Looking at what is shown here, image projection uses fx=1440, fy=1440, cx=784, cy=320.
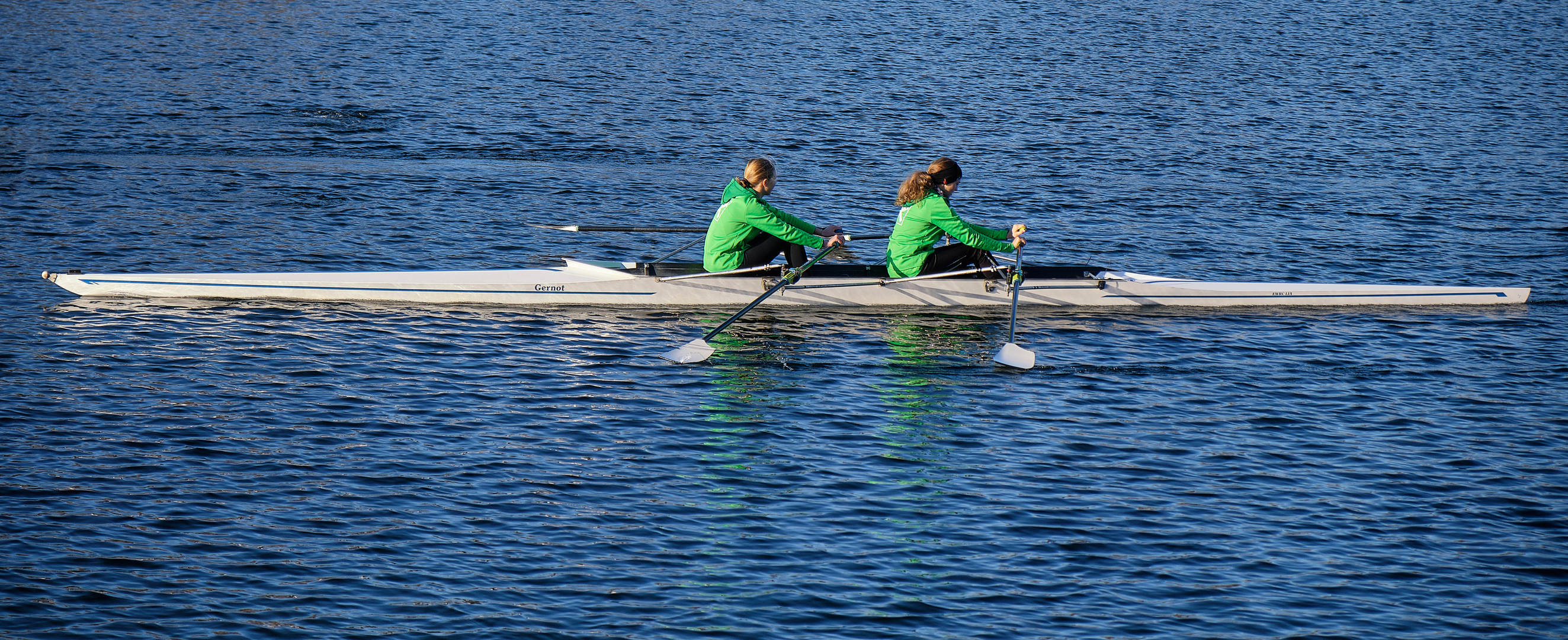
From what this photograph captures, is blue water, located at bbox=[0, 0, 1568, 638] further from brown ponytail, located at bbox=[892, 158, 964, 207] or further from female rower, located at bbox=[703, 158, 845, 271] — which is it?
brown ponytail, located at bbox=[892, 158, 964, 207]

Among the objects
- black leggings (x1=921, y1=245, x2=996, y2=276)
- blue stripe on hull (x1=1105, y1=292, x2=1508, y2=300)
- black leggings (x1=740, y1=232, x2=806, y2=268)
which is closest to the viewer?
black leggings (x1=740, y1=232, x2=806, y2=268)

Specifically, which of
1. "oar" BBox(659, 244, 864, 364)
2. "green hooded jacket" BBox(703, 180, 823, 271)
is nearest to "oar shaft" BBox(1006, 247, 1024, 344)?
"oar" BBox(659, 244, 864, 364)

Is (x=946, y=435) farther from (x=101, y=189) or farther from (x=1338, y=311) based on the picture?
(x=101, y=189)

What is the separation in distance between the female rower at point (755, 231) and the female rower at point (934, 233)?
69 cm

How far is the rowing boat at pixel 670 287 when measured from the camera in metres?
13.4

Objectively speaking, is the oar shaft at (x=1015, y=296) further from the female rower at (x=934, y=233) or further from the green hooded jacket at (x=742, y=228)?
the green hooded jacket at (x=742, y=228)

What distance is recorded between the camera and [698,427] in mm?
10555

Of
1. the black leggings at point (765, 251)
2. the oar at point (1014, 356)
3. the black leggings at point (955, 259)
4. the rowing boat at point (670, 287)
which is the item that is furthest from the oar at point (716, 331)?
the oar at point (1014, 356)

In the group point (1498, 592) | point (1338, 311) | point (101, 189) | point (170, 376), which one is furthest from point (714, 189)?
point (1498, 592)

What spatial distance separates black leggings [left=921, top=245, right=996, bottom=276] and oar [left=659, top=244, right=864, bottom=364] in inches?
37.1

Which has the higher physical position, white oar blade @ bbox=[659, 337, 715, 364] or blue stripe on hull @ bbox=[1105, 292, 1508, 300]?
blue stripe on hull @ bbox=[1105, 292, 1508, 300]

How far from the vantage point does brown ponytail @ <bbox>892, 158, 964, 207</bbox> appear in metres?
13.4

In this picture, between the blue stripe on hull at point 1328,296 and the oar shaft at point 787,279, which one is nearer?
the oar shaft at point 787,279

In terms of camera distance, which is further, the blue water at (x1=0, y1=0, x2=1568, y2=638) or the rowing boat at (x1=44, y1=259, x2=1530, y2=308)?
the rowing boat at (x1=44, y1=259, x2=1530, y2=308)
